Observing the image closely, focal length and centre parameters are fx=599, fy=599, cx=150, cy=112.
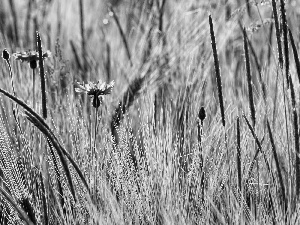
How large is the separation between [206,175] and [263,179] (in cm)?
11

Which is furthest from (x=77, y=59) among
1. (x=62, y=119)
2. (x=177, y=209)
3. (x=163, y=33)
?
(x=177, y=209)

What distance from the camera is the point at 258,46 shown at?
1678 mm

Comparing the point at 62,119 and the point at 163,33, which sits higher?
the point at 163,33

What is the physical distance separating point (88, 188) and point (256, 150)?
29cm

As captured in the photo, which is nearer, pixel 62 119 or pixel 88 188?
pixel 88 188

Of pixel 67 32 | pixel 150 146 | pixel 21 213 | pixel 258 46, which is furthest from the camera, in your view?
pixel 67 32

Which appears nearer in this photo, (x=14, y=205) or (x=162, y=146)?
(x=14, y=205)

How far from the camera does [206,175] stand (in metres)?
0.91

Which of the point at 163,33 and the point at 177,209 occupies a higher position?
the point at 163,33

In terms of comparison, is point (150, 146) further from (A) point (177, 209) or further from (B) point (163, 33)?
(B) point (163, 33)

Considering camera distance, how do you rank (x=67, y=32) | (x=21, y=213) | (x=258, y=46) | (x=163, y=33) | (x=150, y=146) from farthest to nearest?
(x=67, y=32), (x=258, y=46), (x=163, y=33), (x=150, y=146), (x=21, y=213)

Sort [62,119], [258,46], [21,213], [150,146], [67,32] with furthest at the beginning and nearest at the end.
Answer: [67,32], [258,46], [62,119], [150,146], [21,213]

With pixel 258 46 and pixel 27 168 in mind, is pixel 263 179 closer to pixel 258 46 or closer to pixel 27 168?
pixel 27 168

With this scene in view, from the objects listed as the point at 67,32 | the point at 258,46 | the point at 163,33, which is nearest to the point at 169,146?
the point at 163,33
